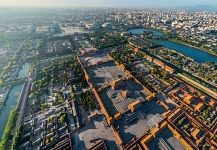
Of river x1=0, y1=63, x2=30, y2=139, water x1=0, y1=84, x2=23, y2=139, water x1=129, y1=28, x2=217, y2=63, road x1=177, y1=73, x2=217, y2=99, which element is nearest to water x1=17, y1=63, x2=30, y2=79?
river x1=0, y1=63, x2=30, y2=139

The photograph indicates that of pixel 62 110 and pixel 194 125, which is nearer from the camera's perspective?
pixel 194 125

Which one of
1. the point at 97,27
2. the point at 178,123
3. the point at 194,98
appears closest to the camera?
the point at 178,123

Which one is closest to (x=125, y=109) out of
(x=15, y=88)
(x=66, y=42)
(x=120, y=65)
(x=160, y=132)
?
(x=160, y=132)

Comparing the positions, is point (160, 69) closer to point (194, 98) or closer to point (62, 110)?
point (194, 98)

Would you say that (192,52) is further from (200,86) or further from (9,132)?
(9,132)

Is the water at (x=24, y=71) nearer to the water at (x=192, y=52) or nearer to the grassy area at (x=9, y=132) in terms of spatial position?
the grassy area at (x=9, y=132)

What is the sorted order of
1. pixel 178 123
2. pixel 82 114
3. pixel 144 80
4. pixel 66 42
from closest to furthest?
pixel 178 123
pixel 82 114
pixel 144 80
pixel 66 42
